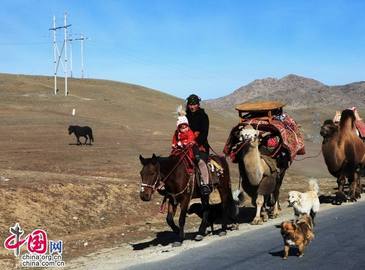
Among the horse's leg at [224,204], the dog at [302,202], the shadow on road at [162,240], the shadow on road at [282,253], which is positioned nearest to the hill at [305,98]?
the horse's leg at [224,204]

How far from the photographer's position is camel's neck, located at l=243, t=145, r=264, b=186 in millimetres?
13953

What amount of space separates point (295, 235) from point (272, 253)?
32.6 inches

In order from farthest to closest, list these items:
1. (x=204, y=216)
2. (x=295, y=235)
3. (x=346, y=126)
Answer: (x=346, y=126) → (x=204, y=216) → (x=295, y=235)

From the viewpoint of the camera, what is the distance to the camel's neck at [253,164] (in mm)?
13953

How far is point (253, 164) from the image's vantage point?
13961 mm

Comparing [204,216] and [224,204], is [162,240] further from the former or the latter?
[224,204]

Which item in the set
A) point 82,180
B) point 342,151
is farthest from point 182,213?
point 342,151

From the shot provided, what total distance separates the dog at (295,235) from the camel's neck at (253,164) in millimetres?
3926

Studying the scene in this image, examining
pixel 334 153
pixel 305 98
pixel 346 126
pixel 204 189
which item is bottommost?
pixel 204 189

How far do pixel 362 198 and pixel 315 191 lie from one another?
22.8 ft

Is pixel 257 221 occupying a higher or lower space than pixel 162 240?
higher
